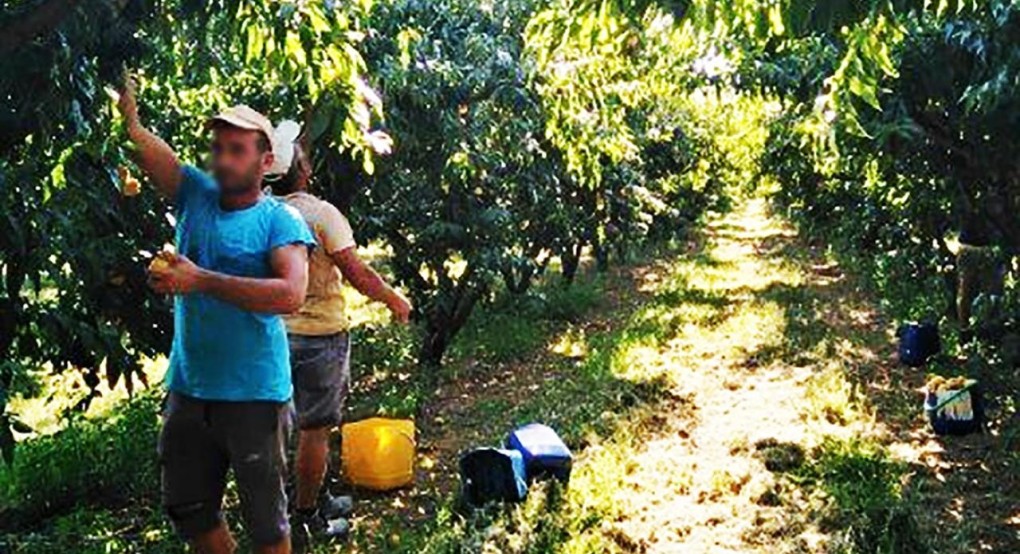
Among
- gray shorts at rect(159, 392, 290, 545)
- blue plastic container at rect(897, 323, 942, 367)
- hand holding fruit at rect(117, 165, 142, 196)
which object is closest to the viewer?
hand holding fruit at rect(117, 165, 142, 196)

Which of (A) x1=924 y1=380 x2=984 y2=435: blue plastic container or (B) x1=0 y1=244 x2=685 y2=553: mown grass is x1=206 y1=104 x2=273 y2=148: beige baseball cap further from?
(A) x1=924 y1=380 x2=984 y2=435: blue plastic container

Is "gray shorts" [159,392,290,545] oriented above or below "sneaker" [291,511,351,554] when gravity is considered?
above

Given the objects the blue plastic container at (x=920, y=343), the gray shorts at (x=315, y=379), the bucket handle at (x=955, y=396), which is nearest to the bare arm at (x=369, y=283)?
the gray shorts at (x=315, y=379)

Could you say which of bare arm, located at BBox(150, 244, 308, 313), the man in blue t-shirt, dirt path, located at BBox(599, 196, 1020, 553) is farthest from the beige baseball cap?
dirt path, located at BBox(599, 196, 1020, 553)

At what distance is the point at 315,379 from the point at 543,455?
1396 mm

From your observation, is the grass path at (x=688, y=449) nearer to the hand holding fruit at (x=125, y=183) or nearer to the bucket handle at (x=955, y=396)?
the bucket handle at (x=955, y=396)

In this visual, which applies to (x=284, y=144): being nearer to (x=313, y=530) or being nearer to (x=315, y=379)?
(x=315, y=379)

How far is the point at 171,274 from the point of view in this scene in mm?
2553

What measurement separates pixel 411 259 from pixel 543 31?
4953 millimetres

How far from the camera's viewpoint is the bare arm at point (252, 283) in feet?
8.41

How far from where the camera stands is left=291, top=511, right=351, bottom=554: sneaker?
435 cm

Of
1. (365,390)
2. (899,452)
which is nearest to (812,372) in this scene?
(899,452)

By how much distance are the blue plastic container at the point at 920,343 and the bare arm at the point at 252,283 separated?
644 centimetres

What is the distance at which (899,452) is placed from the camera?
5.96m
